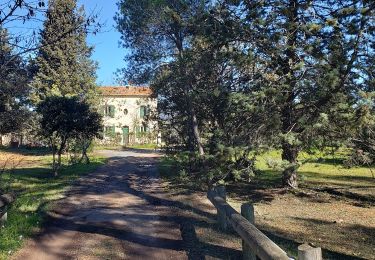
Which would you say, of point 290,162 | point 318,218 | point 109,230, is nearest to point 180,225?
point 109,230

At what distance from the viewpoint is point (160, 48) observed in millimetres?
17797

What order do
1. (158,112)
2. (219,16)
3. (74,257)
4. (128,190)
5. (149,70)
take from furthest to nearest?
(158,112) → (149,70) → (128,190) → (219,16) → (74,257)

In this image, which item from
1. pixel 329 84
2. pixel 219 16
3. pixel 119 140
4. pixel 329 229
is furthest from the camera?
pixel 119 140

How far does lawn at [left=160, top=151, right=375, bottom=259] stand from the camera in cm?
792

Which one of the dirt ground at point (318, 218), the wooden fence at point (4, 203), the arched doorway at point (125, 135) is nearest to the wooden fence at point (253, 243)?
the dirt ground at point (318, 218)

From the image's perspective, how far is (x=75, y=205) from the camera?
1117 centimetres

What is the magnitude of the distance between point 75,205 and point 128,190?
3.38m

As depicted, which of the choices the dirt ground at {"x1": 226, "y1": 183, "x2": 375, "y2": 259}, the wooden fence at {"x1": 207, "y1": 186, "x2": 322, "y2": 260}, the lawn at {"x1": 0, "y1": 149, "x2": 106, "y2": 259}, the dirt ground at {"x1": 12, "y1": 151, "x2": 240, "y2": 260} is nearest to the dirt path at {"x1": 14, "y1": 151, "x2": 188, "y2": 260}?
the dirt ground at {"x1": 12, "y1": 151, "x2": 240, "y2": 260}

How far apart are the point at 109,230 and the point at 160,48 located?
10.8 meters

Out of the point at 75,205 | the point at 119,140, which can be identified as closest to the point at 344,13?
the point at 75,205

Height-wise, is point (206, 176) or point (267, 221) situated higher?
point (206, 176)

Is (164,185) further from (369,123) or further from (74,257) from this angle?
(74,257)

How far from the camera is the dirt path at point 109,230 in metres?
6.76

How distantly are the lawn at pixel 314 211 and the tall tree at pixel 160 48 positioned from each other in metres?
3.09
